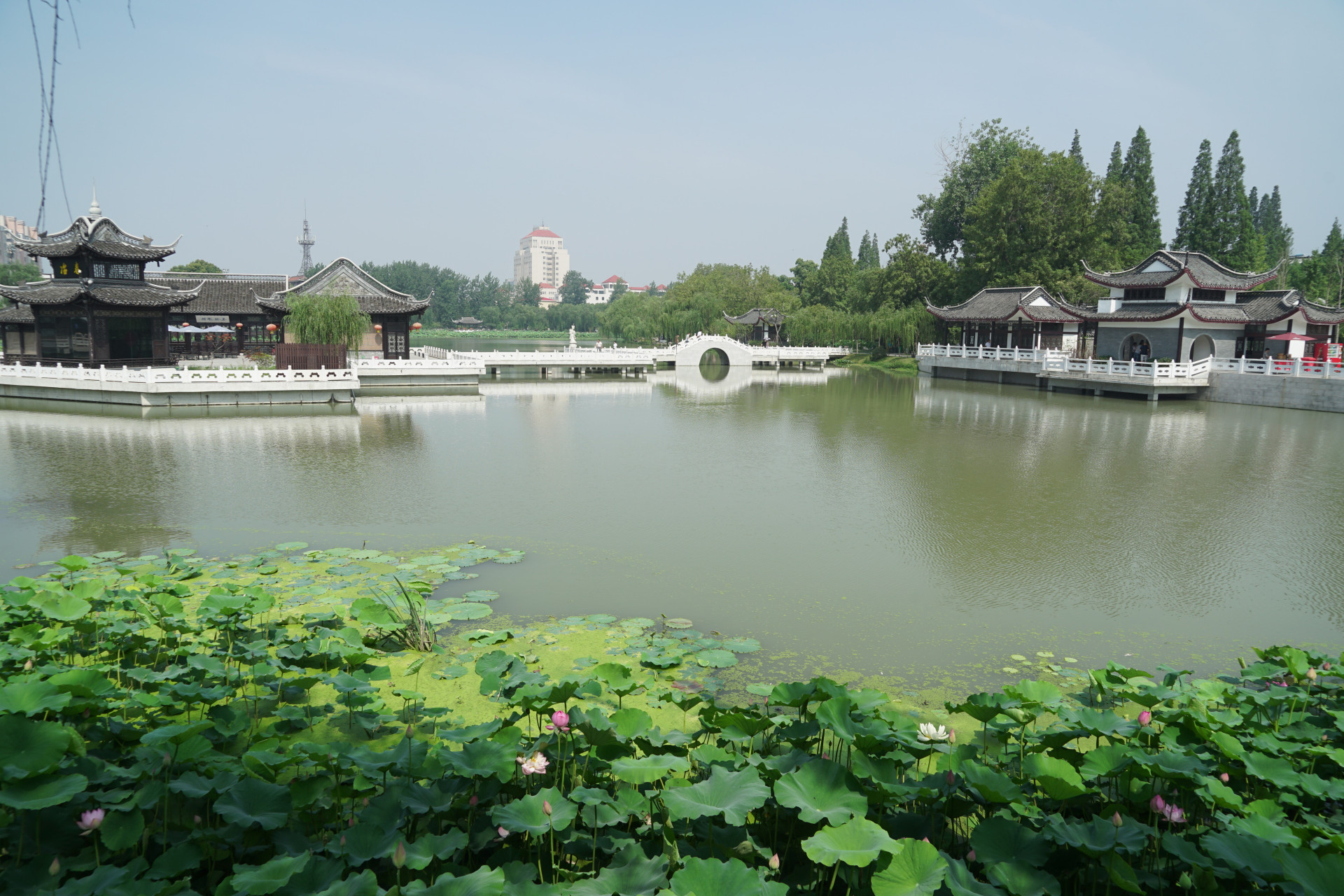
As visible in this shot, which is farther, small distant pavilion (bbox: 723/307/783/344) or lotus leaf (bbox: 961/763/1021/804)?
small distant pavilion (bbox: 723/307/783/344)

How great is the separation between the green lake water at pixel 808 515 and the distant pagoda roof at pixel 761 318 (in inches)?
1130

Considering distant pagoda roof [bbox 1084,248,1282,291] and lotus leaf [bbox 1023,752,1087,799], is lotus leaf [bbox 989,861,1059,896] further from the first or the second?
distant pagoda roof [bbox 1084,248,1282,291]

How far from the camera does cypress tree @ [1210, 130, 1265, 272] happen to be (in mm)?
37594

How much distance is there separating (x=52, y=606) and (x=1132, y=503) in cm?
1073

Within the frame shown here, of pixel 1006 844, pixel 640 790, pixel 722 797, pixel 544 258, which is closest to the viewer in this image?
pixel 1006 844

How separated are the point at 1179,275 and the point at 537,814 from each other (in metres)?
27.8

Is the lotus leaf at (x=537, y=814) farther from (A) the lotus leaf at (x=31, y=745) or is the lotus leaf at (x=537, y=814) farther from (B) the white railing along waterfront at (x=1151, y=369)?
(B) the white railing along waterfront at (x=1151, y=369)

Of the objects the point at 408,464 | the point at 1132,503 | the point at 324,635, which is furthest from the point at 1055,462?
the point at 324,635

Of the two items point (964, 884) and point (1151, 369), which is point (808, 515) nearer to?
point (964, 884)

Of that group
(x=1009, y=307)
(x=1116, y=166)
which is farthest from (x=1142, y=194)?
(x=1009, y=307)

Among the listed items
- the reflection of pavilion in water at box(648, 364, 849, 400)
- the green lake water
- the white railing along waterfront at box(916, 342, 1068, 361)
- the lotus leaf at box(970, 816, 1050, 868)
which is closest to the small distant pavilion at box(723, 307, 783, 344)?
the reflection of pavilion in water at box(648, 364, 849, 400)

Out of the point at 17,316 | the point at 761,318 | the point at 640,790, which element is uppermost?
the point at 761,318

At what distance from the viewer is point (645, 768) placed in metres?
2.83

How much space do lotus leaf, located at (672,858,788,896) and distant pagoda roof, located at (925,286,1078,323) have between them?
104ft
